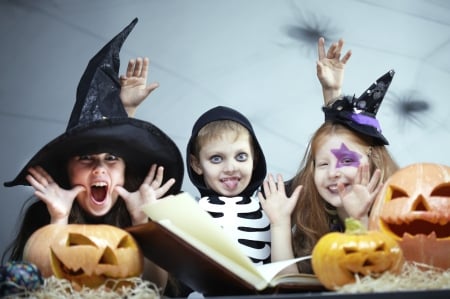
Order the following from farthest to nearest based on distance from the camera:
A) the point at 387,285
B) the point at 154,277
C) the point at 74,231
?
the point at 154,277
the point at 74,231
the point at 387,285

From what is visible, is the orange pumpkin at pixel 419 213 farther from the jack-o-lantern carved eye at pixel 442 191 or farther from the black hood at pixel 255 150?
the black hood at pixel 255 150

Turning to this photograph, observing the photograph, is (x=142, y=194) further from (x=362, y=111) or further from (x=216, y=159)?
(x=362, y=111)

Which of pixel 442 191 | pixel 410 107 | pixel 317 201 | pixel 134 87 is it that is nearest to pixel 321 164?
pixel 317 201

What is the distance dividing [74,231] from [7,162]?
42.4 inches

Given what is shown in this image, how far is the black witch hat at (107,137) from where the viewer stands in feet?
6.46

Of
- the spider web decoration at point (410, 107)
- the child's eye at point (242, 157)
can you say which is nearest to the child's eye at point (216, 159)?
the child's eye at point (242, 157)

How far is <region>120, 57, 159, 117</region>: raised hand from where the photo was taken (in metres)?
2.35

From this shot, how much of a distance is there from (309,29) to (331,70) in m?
0.56

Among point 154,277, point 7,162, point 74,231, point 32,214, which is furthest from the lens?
point 7,162

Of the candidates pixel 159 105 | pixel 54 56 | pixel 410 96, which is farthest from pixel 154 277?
pixel 410 96

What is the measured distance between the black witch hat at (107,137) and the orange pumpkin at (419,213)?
615 millimetres

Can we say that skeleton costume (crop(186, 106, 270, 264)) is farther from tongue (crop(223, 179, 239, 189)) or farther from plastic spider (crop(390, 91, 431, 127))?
plastic spider (crop(390, 91, 431, 127))

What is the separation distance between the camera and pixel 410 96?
9.62 feet

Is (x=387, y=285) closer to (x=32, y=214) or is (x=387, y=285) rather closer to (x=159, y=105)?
(x=32, y=214)
